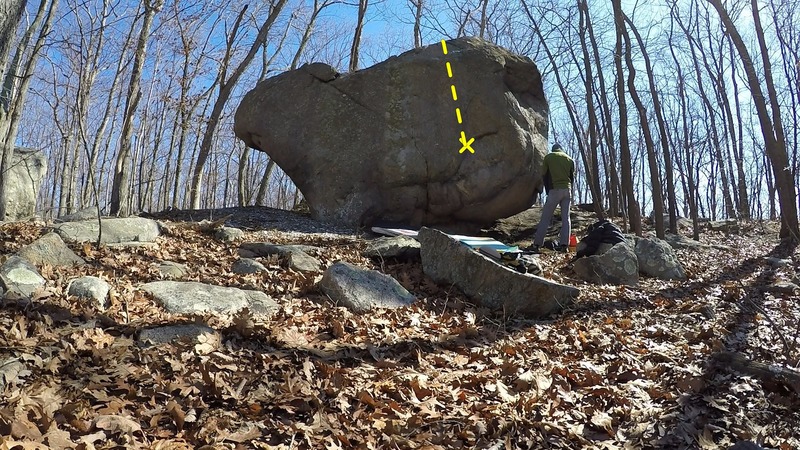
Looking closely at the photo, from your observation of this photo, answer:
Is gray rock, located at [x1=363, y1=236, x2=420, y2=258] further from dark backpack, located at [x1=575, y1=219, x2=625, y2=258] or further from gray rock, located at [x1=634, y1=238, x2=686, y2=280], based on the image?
gray rock, located at [x1=634, y1=238, x2=686, y2=280]

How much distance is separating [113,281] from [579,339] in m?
4.61

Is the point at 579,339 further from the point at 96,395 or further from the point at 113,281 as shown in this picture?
the point at 113,281

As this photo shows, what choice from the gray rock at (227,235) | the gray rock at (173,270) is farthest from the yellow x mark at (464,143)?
the gray rock at (173,270)

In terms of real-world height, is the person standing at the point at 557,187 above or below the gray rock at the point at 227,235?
above

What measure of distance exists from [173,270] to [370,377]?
3.04 metres

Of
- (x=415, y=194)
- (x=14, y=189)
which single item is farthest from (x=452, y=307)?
(x=14, y=189)

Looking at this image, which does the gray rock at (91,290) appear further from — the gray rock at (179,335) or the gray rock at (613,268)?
the gray rock at (613,268)

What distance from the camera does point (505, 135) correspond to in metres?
10.6

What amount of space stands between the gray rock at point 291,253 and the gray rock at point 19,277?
8.83 feet

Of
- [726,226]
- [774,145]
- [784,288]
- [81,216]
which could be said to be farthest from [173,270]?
[726,226]

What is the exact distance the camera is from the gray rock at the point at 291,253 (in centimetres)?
619

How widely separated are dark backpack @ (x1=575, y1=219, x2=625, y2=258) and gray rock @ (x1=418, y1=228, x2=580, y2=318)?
283 cm

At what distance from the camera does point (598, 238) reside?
27.2 feet

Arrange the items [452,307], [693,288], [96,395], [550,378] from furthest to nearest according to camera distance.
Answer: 1. [693,288]
2. [452,307]
3. [550,378]
4. [96,395]
